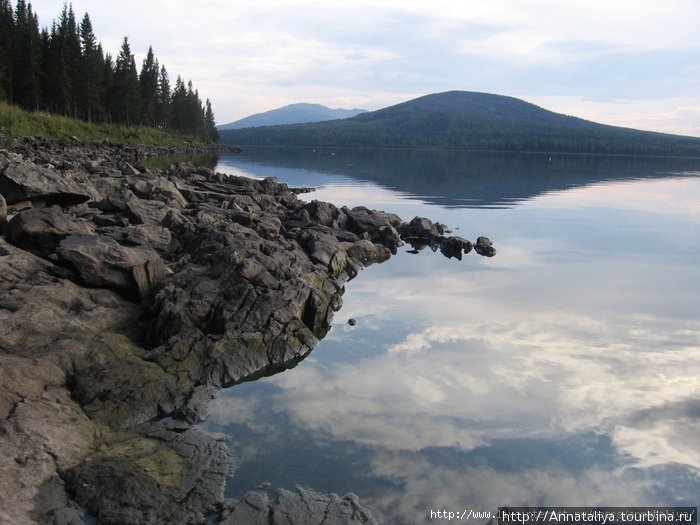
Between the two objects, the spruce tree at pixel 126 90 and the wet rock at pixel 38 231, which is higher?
the spruce tree at pixel 126 90

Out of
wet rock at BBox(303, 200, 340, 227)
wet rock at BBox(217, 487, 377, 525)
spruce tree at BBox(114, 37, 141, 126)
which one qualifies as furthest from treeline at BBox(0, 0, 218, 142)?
wet rock at BBox(217, 487, 377, 525)

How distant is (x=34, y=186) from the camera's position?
1980 cm

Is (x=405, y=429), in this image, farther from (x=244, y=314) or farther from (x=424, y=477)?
(x=244, y=314)

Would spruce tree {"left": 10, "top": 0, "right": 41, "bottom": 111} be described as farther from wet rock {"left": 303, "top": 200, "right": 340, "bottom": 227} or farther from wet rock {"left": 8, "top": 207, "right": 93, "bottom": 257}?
wet rock {"left": 8, "top": 207, "right": 93, "bottom": 257}

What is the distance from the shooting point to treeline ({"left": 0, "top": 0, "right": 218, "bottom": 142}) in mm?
70688

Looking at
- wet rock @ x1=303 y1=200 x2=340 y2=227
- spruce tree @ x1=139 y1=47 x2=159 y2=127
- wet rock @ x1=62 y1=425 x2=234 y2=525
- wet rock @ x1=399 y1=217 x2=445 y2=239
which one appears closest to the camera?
wet rock @ x1=62 y1=425 x2=234 y2=525

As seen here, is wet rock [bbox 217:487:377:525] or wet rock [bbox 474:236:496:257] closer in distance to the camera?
→ wet rock [bbox 217:487:377:525]

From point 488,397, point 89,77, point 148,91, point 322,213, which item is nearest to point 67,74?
point 89,77

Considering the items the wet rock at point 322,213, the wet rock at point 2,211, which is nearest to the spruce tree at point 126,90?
the wet rock at point 322,213

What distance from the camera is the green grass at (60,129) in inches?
2154

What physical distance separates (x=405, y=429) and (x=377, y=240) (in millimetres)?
19962

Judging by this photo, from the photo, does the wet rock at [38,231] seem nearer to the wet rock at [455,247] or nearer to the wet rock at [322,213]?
the wet rock at [322,213]

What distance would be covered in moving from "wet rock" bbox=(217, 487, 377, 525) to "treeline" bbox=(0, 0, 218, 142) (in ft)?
220

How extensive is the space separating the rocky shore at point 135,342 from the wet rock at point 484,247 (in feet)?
30.1
